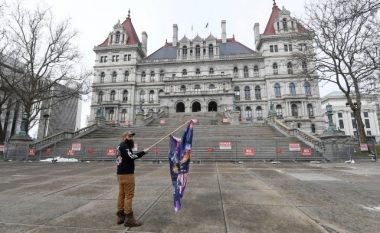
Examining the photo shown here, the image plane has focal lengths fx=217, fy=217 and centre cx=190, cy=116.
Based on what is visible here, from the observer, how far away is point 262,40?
51.7m

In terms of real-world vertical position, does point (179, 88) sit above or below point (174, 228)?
above

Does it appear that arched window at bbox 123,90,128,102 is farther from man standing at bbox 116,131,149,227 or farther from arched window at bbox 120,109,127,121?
man standing at bbox 116,131,149,227

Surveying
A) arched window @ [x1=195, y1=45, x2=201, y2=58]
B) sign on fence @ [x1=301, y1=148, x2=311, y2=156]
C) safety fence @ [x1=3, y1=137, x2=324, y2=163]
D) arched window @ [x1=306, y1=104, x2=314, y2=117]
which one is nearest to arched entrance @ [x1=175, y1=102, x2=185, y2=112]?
arched window @ [x1=195, y1=45, x2=201, y2=58]

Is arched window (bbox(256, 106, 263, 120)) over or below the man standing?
over

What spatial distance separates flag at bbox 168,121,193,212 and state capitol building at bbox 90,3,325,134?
39.0m

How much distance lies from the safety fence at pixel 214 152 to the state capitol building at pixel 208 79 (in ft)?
82.2

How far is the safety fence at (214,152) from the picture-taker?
55.0ft

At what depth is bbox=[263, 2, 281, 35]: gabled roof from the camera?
174 feet

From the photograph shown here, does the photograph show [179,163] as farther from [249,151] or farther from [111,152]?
[111,152]

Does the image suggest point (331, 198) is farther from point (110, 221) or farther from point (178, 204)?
point (110, 221)


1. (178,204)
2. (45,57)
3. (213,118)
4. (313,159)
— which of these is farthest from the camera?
(213,118)

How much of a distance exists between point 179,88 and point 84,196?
4244cm

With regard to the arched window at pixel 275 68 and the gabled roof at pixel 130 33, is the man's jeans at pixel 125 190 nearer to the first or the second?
the arched window at pixel 275 68

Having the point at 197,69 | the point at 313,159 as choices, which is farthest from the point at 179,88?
the point at 313,159
